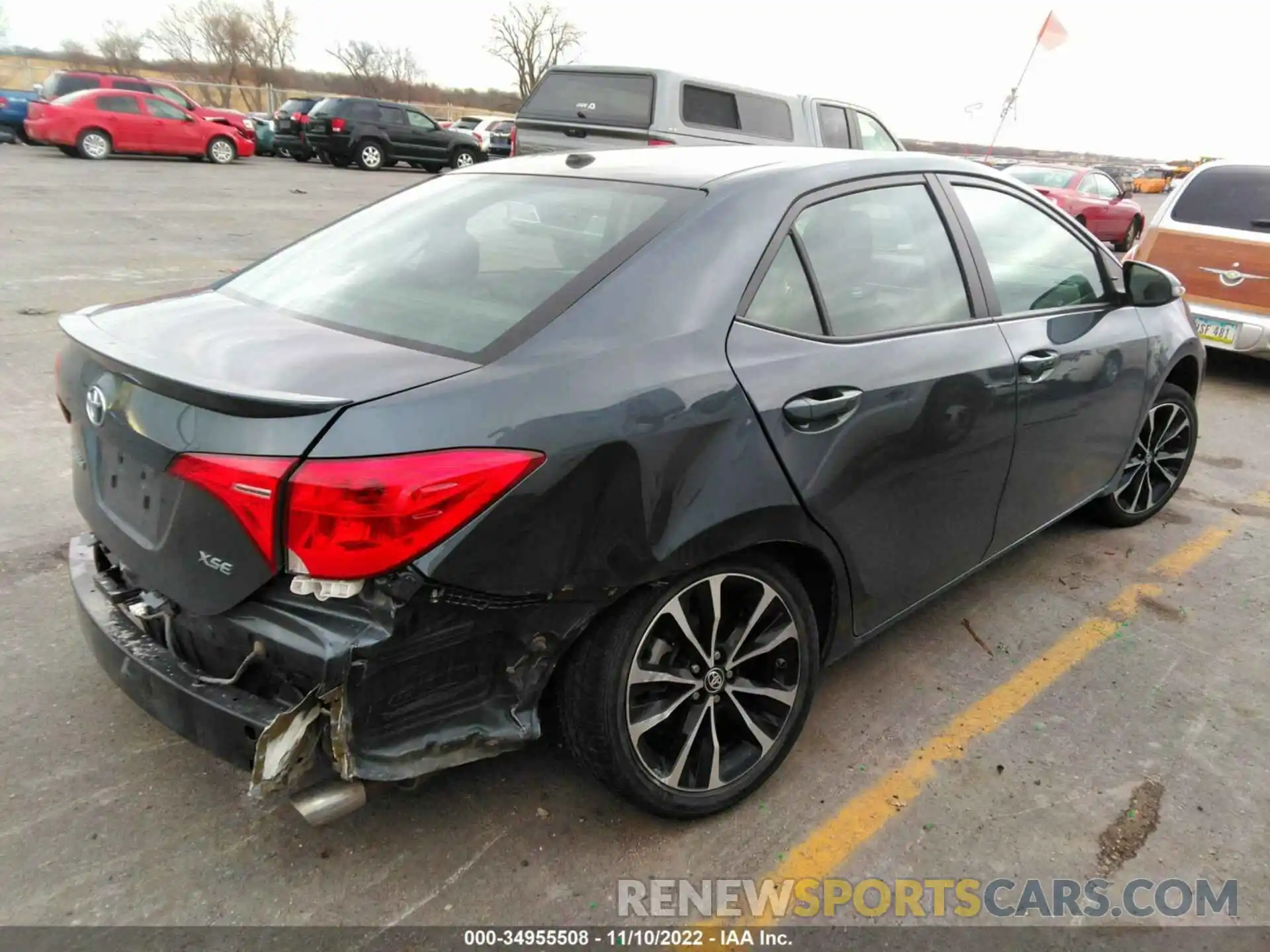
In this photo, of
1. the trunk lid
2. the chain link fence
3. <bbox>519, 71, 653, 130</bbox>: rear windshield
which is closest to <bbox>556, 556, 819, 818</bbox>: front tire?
the trunk lid

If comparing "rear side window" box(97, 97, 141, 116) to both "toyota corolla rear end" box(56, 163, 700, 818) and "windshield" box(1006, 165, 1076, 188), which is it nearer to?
"windshield" box(1006, 165, 1076, 188)

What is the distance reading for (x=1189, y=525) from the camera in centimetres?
463

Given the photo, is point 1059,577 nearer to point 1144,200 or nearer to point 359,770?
point 359,770

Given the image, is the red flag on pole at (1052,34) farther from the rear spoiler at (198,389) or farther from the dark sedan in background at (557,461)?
the rear spoiler at (198,389)

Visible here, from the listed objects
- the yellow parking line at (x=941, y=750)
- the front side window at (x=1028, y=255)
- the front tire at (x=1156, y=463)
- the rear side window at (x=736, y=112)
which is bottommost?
the yellow parking line at (x=941, y=750)

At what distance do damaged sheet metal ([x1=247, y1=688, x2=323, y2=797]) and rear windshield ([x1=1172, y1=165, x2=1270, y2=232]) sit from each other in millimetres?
8173

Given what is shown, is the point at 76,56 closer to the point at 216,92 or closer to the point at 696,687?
the point at 216,92

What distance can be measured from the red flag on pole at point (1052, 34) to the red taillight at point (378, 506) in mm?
14527

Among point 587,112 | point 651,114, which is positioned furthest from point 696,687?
point 587,112

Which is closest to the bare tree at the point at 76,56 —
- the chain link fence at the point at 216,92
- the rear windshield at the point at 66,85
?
the chain link fence at the point at 216,92

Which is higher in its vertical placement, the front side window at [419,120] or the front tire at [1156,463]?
the front side window at [419,120]

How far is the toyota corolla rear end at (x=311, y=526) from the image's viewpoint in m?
1.80

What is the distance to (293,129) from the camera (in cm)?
2488

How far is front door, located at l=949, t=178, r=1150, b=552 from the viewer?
3152 millimetres
